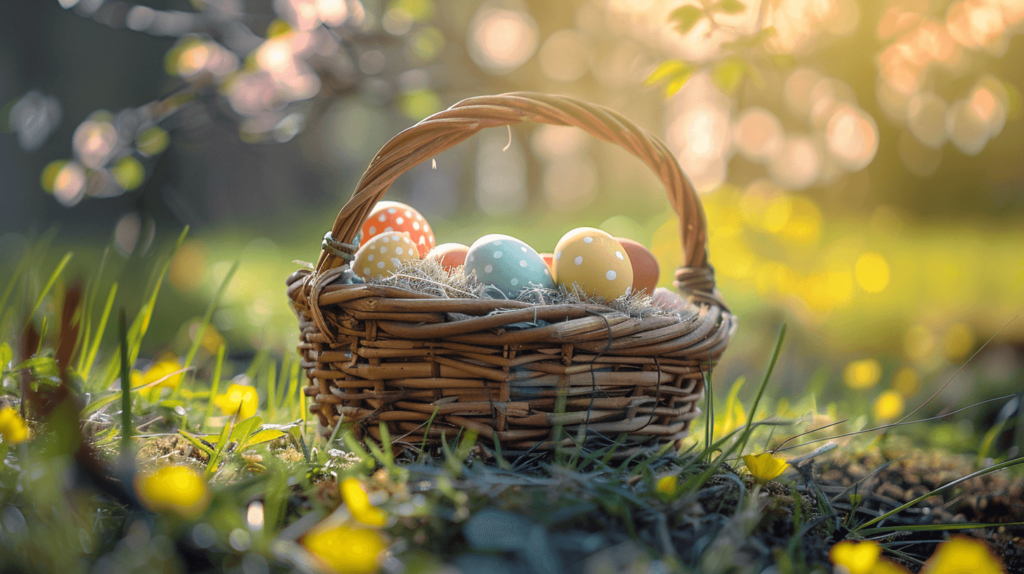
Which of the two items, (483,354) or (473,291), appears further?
(473,291)

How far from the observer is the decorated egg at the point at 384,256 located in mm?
1049

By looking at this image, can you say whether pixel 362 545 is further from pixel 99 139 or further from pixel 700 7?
pixel 99 139

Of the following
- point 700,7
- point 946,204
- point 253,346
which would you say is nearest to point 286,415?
point 700,7

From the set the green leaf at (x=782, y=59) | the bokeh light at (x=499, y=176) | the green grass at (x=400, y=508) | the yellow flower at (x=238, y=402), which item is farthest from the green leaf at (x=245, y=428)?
the bokeh light at (x=499, y=176)

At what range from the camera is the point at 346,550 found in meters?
0.45

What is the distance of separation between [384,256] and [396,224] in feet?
0.81

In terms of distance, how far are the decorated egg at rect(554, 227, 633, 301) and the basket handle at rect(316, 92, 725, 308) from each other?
22 centimetres

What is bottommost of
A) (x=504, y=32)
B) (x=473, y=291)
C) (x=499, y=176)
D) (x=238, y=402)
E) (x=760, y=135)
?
(x=238, y=402)

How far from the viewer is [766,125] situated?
5500mm

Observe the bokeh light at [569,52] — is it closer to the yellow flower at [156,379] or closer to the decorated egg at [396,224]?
the decorated egg at [396,224]

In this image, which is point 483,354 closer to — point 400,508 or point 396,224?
point 400,508

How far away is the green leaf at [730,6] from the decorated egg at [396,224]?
2.81 ft

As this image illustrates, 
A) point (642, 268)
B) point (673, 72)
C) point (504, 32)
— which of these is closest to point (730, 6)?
point (673, 72)

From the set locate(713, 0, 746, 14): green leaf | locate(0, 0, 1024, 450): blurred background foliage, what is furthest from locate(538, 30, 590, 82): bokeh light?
locate(713, 0, 746, 14): green leaf
